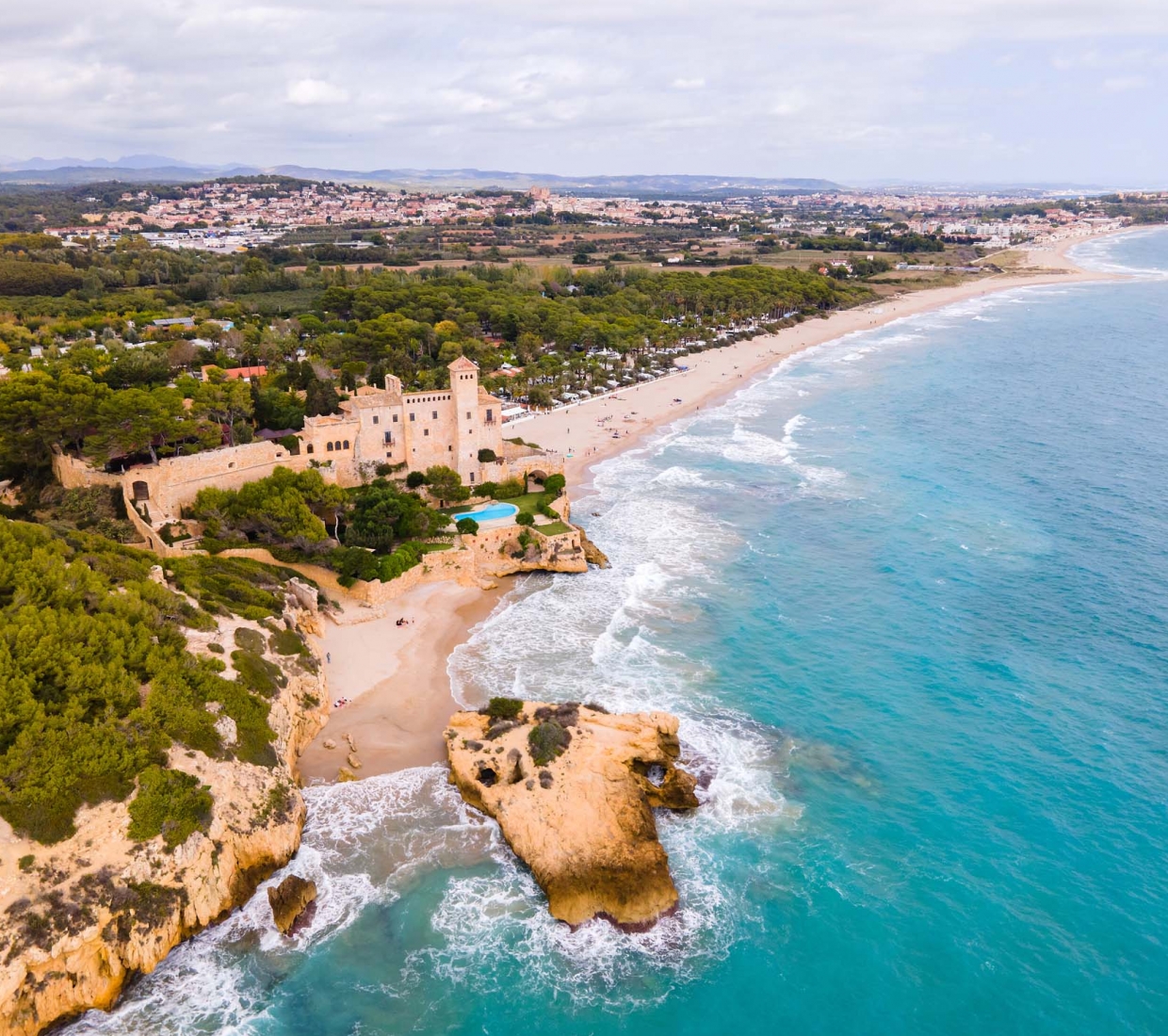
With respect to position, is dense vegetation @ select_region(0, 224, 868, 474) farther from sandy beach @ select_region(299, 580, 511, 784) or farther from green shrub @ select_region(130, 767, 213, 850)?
green shrub @ select_region(130, 767, 213, 850)

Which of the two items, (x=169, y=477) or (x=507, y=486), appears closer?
(x=169, y=477)

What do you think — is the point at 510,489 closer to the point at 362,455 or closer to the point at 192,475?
the point at 362,455

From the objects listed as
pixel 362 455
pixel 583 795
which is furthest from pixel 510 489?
pixel 583 795

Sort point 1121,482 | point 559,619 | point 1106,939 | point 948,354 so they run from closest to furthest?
1. point 1106,939
2. point 559,619
3. point 1121,482
4. point 948,354

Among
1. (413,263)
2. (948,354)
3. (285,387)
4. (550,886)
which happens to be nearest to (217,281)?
(413,263)

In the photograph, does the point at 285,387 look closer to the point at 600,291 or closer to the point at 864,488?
the point at 864,488

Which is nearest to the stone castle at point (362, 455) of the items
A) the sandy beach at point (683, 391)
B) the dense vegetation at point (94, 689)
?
the sandy beach at point (683, 391)
